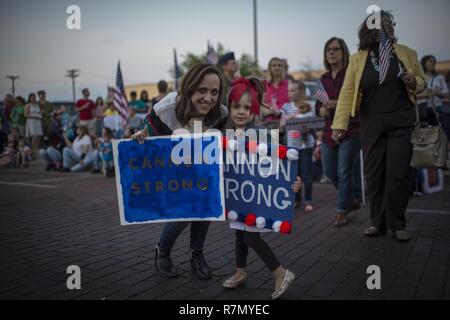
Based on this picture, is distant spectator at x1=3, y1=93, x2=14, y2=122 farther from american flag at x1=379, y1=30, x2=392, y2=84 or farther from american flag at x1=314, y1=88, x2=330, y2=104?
american flag at x1=379, y1=30, x2=392, y2=84

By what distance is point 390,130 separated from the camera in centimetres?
423

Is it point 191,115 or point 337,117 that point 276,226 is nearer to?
point 191,115

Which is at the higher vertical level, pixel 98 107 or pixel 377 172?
pixel 98 107

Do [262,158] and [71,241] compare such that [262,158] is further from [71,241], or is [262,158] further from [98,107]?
[98,107]

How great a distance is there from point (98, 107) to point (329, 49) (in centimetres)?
1125

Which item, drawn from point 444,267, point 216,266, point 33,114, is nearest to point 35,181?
point 33,114

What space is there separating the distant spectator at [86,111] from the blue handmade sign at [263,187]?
11948mm

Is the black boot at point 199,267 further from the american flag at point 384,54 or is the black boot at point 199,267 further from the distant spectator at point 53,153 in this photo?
the distant spectator at point 53,153

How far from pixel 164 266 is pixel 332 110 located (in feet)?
9.57

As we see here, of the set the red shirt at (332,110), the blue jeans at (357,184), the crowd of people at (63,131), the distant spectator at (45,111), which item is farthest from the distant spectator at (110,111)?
the red shirt at (332,110)

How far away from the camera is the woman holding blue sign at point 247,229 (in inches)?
115

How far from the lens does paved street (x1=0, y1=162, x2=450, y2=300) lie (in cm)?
303

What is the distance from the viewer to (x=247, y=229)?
2.92m
